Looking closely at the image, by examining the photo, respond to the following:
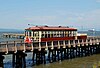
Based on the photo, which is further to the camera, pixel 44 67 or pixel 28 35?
pixel 28 35

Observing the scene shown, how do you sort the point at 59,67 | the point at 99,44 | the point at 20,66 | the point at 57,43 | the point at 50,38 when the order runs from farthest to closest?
the point at 99,44, the point at 50,38, the point at 57,43, the point at 59,67, the point at 20,66

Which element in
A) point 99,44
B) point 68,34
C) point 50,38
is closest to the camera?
point 50,38

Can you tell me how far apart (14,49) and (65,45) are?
11.7 meters

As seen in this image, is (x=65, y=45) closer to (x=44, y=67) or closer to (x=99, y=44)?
(x=44, y=67)

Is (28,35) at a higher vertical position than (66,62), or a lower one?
higher

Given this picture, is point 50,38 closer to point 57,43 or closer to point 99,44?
point 57,43

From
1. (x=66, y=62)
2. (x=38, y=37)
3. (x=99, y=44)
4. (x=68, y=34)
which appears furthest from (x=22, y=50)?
(x=99, y=44)

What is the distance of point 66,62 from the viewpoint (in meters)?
44.5

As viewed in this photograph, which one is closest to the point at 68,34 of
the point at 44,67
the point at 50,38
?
the point at 50,38

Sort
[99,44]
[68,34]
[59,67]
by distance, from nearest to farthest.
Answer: [59,67] → [68,34] → [99,44]

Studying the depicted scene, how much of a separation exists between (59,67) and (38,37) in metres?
6.22

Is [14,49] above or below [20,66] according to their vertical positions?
above

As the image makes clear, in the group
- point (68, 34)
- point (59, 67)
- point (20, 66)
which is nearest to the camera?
point (20, 66)

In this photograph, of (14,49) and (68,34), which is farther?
(68,34)
